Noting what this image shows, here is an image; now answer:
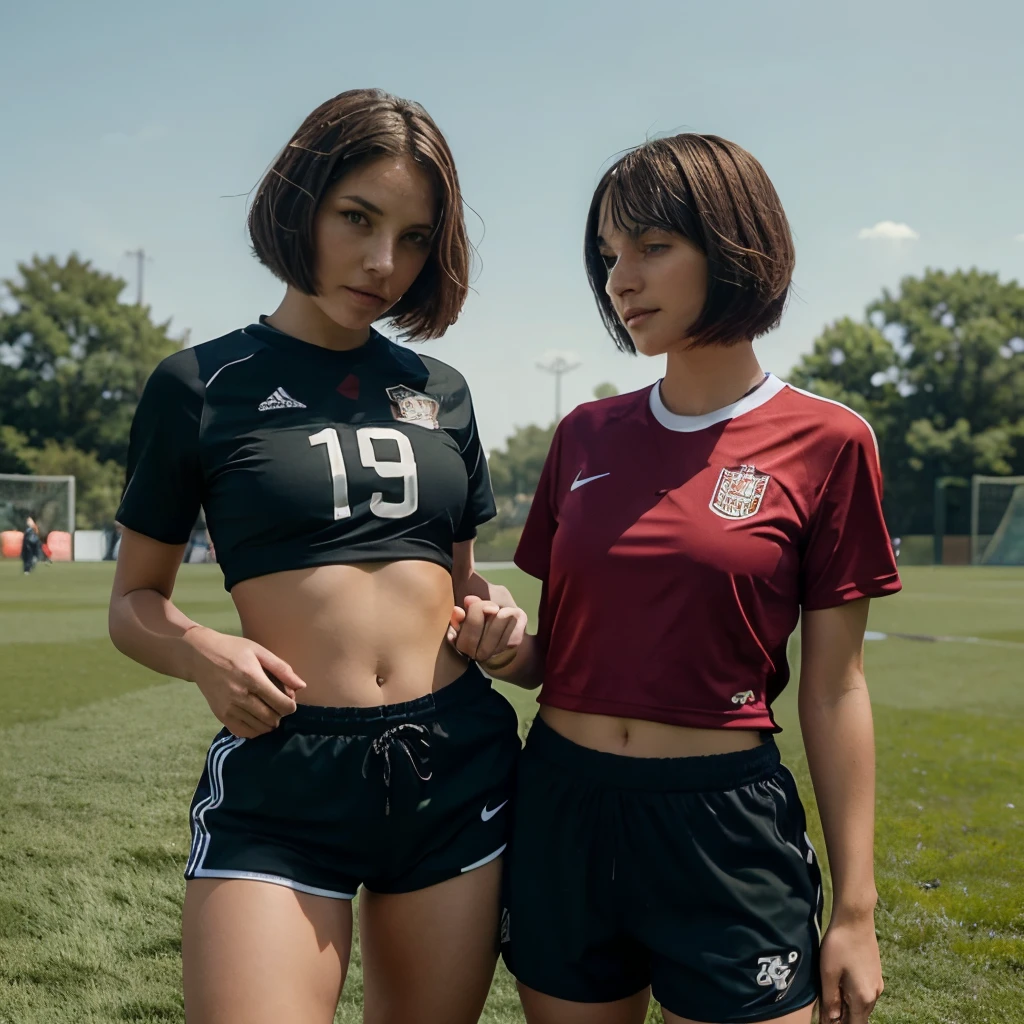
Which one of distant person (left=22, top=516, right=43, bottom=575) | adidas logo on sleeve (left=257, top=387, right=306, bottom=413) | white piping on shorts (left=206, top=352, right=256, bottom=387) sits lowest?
distant person (left=22, top=516, right=43, bottom=575)

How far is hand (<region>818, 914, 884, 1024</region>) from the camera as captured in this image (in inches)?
79.0

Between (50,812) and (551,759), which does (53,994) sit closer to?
(50,812)

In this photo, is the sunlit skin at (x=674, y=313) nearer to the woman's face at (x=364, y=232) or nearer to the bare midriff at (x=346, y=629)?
the woman's face at (x=364, y=232)

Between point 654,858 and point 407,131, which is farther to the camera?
point 407,131

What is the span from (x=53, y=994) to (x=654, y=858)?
2.88 m

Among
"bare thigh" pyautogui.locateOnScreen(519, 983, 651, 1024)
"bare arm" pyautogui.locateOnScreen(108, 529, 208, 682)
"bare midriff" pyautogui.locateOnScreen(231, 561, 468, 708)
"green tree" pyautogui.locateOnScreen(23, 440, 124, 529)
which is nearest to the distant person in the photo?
"green tree" pyautogui.locateOnScreen(23, 440, 124, 529)

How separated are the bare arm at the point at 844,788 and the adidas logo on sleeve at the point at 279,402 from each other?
3.59 feet

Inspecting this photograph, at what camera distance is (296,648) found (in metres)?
2.12

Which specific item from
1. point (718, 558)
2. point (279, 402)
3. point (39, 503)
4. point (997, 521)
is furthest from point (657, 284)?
point (997, 521)

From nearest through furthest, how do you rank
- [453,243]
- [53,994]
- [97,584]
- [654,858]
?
1. [654,858]
2. [453,243]
3. [53,994]
4. [97,584]

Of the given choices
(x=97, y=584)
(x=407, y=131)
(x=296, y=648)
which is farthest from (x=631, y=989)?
(x=97, y=584)

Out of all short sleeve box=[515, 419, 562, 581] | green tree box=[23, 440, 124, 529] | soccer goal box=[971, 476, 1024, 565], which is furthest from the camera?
green tree box=[23, 440, 124, 529]

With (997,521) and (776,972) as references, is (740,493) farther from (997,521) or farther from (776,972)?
(997,521)

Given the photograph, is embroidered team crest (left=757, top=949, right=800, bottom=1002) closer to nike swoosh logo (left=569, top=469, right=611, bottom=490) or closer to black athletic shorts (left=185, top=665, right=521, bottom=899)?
black athletic shorts (left=185, top=665, right=521, bottom=899)
